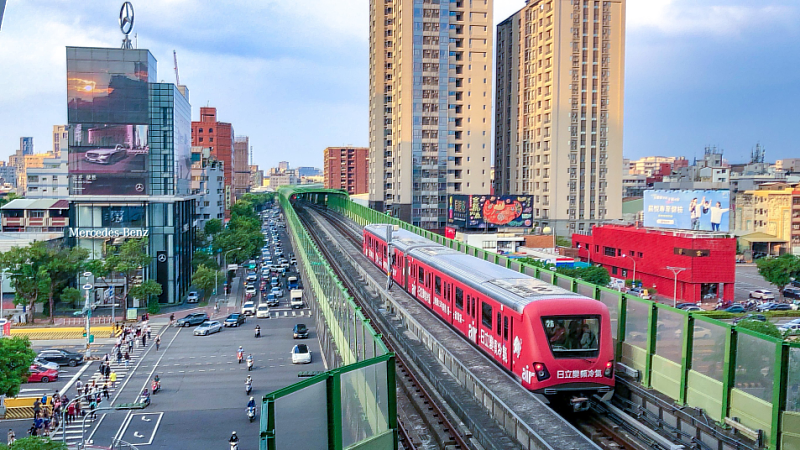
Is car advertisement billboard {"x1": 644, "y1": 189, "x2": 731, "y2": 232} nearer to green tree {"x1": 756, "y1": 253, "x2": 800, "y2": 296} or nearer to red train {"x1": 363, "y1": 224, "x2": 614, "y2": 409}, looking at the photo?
green tree {"x1": 756, "y1": 253, "x2": 800, "y2": 296}

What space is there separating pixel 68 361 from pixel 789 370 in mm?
40420

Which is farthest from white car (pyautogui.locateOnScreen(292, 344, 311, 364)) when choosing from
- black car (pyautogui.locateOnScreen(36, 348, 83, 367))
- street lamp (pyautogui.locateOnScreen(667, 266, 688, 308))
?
street lamp (pyautogui.locateOnScreen(667, 266, 688, 308))

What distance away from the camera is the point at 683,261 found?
59500 mm

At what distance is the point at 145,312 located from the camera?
57281 mm

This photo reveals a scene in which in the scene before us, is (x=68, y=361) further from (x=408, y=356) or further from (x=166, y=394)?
(x=408, y=356)

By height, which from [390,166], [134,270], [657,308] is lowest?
[134,270]

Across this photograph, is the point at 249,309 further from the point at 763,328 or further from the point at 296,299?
the point at 763,328

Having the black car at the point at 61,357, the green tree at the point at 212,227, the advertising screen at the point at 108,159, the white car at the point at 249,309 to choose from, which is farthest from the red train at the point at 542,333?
the green tree at the point at 212,227

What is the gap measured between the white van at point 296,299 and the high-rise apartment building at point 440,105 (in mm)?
36299

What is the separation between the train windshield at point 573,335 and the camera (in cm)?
1695

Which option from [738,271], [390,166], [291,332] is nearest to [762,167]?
[738,271]

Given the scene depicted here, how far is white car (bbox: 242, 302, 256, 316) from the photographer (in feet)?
191

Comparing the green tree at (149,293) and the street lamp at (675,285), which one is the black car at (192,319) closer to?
the green tree at (149,293)

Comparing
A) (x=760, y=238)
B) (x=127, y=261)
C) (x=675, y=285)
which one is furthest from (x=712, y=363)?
(x=760, y=238)
